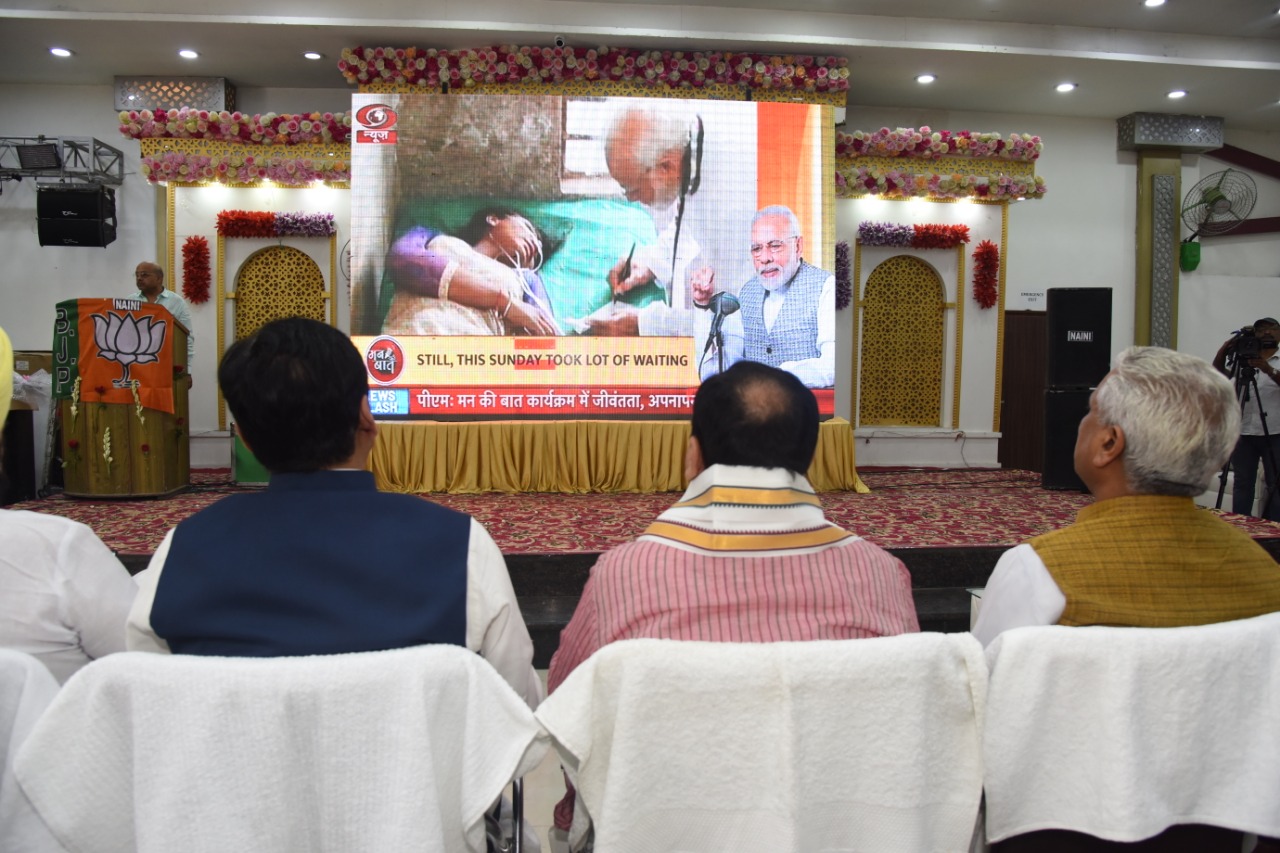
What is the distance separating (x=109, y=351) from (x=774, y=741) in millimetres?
4879

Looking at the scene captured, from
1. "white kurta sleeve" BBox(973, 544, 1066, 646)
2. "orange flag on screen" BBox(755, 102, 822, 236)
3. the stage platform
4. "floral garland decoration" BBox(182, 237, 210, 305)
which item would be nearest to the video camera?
the stage platform

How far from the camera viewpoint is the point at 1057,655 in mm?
988

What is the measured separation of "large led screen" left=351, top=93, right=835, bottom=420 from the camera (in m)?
5.68

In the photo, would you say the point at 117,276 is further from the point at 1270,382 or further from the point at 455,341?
the point at 1270,382

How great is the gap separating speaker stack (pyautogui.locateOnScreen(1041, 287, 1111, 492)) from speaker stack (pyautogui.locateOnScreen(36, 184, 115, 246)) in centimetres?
758

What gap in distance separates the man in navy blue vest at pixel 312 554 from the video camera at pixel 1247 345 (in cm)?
538

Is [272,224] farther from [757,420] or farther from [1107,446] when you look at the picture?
[1107,446]

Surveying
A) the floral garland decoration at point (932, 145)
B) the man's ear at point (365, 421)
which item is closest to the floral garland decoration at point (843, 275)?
the floral garland decoration at point (932, 145)

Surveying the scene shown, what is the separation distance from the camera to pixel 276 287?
7.27 metres

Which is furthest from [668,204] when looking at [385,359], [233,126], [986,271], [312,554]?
[312,554]

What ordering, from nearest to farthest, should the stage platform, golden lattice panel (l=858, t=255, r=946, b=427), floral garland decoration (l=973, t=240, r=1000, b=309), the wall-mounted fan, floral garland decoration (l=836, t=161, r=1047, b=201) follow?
the stage platform
floral garland decoration (l=836, t=161, r=1047, b=201)
floral garland decoration (l=973, t=240, r=1000, b=309)
golden lattice panel (l=858, t=255, r=946, b=427)
the wall-mounted fan

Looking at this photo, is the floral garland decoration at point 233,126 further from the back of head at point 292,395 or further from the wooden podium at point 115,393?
the back of head at point 292,395

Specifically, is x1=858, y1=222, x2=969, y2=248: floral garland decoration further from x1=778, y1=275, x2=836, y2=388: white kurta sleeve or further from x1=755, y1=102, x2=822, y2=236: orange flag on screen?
x1=778, y1=275, x2=836, y2=388: white kurta sleeve

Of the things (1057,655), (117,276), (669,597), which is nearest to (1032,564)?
(1057,655)
